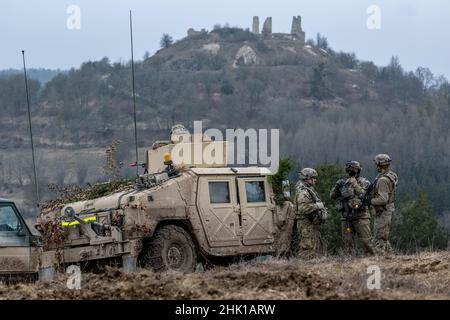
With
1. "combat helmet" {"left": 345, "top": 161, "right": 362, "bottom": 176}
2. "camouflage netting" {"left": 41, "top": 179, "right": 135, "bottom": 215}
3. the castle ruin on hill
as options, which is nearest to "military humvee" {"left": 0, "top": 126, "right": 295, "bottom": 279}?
"camouflage netting" {"left": 41, "top": 179, "right": 135, "bottom": 215}

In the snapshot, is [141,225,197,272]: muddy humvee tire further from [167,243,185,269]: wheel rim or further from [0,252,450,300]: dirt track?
[0,252,450,300]: dirt track

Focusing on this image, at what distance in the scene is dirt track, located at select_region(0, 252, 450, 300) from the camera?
37.9 feet

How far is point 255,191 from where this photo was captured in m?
18.4

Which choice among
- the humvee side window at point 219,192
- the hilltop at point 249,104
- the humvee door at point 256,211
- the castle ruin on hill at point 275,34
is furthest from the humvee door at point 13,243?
the castle ruin on hill at point 275,34

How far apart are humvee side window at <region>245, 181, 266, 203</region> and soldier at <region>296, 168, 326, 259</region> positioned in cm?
55

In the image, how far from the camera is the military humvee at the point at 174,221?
16.8 m

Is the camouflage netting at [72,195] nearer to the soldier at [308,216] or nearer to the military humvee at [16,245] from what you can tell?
the military humvee at [16,245]

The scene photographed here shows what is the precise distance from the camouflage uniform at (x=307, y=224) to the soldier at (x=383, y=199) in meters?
0.89

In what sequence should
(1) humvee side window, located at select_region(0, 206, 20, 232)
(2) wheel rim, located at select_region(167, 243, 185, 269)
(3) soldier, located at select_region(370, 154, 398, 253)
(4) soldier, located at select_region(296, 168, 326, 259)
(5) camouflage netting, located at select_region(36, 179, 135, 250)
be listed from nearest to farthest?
(1) humvee side window, located at select_region(0, 206, 20, 232) < (2) wheel rim, located at select_region(167, 243, 185, 269) < (5) camouflage netting, located at select_region(36, 179, 135, 250) < (3) soldier, located at select_region(370, 154, 398, 253) < (4) soldier, located at select_region(296, 168, 326, 259)

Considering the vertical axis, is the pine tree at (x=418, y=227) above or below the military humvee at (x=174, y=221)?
below

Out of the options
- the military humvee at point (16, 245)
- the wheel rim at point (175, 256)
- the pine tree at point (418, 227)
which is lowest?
the pine tree at point (418, 227)
